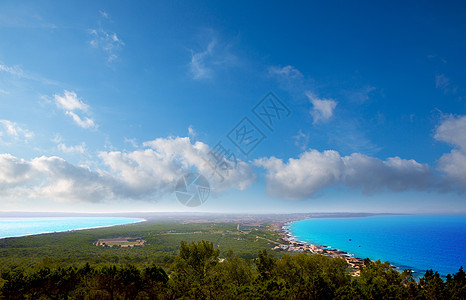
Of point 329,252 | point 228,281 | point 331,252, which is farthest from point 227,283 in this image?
point 331,252

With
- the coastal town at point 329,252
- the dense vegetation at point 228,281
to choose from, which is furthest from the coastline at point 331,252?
the dense vegetation at point 228,281

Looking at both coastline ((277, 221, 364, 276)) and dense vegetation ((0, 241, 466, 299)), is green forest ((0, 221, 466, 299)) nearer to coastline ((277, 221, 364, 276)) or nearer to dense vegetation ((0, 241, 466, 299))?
dense vegetation ((0, 241, 466, 299))

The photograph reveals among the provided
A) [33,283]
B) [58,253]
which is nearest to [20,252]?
[58,253]

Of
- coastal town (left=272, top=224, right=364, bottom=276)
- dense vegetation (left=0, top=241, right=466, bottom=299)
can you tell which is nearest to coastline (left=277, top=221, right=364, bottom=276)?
coastal town (left=272, top=224, right=364, bottom=276)

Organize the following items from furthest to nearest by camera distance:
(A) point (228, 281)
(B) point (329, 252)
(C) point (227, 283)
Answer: (B) point (329, 252) → (A) point (228, 281) → (C) point (227, 283)

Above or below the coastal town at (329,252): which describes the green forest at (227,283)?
above

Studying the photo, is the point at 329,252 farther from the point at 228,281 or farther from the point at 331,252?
the point at 228,281

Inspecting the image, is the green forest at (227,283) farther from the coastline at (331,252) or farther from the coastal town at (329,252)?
the coastal town at (329,252)

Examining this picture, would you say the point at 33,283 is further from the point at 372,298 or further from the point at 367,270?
the point at 367,270
